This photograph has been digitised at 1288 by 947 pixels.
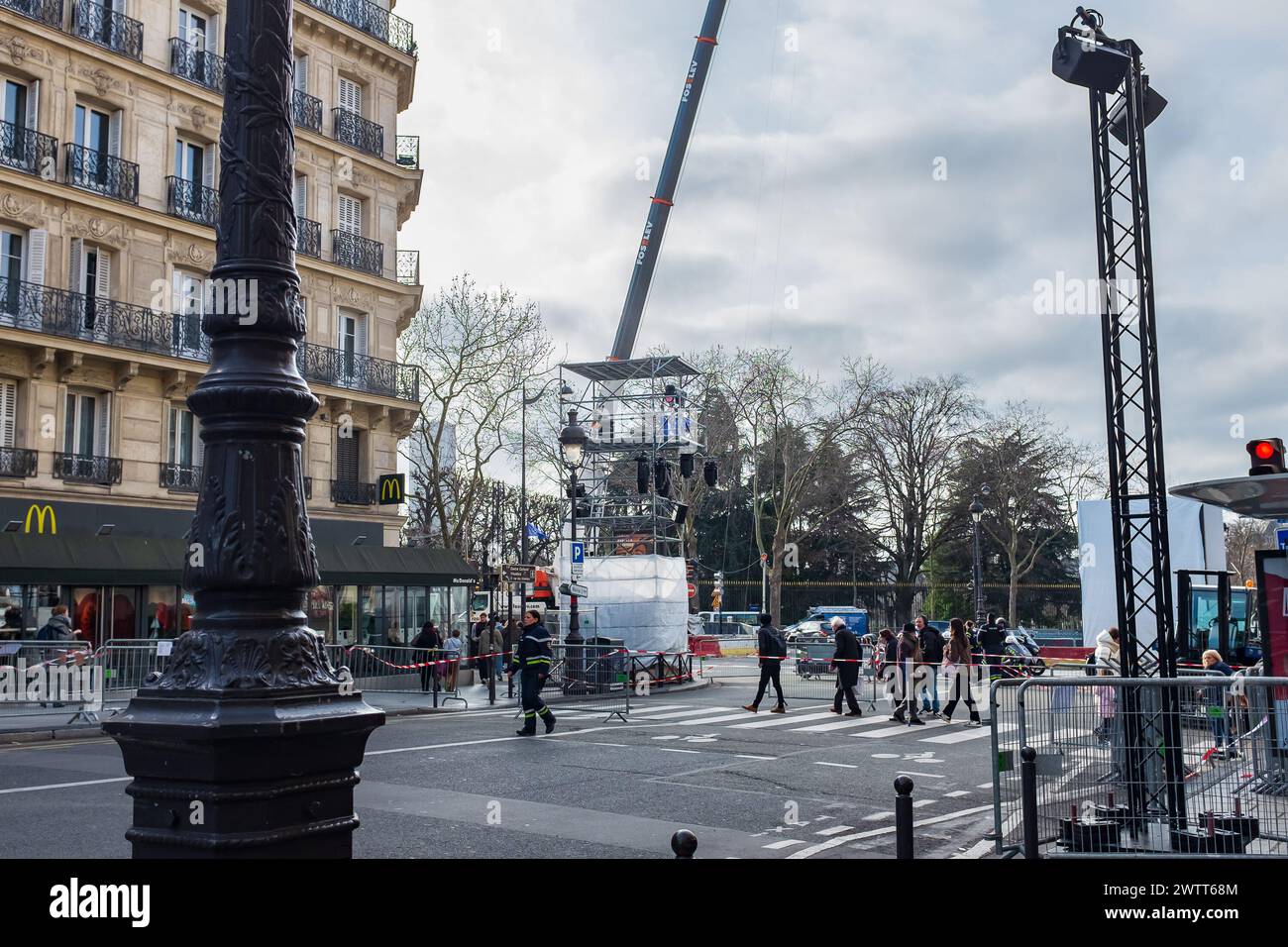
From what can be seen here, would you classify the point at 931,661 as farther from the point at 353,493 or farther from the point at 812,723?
the point at 353,493

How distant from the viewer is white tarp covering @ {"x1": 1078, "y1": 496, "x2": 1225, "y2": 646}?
814 inches

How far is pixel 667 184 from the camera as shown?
4538cm

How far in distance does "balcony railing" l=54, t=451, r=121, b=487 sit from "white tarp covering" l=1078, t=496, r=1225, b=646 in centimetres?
1952

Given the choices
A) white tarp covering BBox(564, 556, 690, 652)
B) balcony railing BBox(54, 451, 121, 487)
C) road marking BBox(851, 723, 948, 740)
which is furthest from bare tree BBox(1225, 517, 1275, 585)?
balcony railing BBox(54, 451, 121, 487)

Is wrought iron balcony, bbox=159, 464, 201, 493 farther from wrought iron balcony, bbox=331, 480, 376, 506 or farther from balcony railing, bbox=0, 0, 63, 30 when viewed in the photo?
balcony railing, bbox=0, 0, 63, 30

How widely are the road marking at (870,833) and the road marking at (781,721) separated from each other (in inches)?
304

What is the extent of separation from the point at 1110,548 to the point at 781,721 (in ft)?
21.0

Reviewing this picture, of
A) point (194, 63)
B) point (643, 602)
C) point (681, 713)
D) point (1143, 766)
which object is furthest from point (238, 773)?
point (194, 63)

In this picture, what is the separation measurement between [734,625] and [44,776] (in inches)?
1835

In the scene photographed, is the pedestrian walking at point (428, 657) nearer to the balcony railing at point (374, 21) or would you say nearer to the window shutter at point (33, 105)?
the window shutter at point (33, 105)

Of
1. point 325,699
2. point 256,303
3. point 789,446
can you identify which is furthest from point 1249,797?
point 789,446

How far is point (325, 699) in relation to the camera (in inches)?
162
